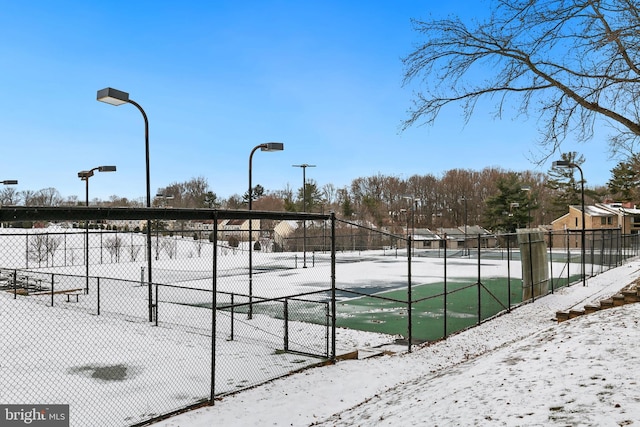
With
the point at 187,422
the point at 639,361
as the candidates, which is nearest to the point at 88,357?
the point at 187,422

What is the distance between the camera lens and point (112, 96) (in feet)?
34.3

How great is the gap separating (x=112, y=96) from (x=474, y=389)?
9365mm

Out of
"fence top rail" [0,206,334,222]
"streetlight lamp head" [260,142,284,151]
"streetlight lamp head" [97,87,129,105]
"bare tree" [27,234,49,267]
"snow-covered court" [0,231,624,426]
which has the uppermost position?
"streetlight lamp head" [97,87,129,105]

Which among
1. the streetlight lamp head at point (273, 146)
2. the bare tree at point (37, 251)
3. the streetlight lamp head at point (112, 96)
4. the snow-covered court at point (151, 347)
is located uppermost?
the streetlight lamp head at point (112, 96)

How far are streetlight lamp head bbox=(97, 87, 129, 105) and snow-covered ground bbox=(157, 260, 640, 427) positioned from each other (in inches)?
285

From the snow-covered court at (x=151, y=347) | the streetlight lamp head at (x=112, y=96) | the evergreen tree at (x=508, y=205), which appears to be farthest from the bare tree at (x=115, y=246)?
the evergreen tree at (x=508, y=205)

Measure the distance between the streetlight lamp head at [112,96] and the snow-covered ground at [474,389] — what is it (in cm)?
724

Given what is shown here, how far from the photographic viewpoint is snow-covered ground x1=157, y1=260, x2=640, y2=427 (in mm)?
4410

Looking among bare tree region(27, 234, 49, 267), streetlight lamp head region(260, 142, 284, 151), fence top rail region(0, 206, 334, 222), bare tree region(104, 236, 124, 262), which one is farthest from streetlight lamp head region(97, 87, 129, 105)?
bare tree region(104, 236, 124, 262)

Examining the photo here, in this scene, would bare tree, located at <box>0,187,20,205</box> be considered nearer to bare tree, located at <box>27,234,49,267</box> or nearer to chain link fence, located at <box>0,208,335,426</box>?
bare tree, located at <box>27,234,49,267</box>

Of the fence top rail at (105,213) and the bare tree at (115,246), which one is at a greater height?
the fence top rail at (105,213)

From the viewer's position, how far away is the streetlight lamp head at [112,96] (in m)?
10.4

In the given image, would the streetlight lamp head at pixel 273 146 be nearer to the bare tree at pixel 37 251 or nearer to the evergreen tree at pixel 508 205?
the bare tree at pixel 37 251

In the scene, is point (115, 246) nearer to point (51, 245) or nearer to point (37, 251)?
point (51, 245)
